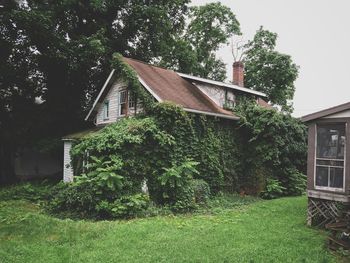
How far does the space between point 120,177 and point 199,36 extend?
27908mm

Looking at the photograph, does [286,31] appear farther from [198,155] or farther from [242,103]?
[198,155]

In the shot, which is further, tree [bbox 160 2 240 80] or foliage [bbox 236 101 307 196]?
tree [bbox 160 2 240 80]

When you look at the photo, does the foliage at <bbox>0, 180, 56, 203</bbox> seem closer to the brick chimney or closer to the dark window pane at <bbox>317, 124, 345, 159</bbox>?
the dark window pane at <bbox>317, 124, 345, 159</bbox>

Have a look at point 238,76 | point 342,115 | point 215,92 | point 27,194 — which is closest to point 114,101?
point 215,92

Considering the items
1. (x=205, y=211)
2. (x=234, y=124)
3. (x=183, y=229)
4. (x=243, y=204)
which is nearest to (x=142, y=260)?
(x=183, y=229)

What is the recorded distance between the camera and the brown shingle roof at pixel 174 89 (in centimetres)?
1820

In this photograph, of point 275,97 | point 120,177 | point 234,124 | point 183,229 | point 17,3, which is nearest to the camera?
point 183,229

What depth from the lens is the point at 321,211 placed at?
12047 mm

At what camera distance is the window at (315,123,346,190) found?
1177 centimetres

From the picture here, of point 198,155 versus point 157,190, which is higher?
point 198,155

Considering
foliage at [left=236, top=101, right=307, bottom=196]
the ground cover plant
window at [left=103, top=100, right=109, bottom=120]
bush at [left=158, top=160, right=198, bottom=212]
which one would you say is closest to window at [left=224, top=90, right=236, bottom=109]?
foliage at [left=236, top=101, right=307, bottom=196]

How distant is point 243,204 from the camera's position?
54.1 ft

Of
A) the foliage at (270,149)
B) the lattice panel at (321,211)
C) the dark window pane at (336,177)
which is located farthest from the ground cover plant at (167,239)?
the foliage at (270,149)

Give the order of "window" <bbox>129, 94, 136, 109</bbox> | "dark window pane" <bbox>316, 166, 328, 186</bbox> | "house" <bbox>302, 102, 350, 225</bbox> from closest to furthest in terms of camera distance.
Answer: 1. "house" <bbox>302, 102, 350, 225</bbox>
2. "dark window pane" <bbox>316, 166, 328, 186</bbox>
3. "window" <bbox>129, 94, 136, 109</bbox>
